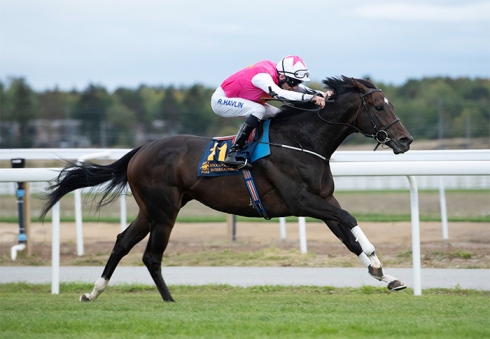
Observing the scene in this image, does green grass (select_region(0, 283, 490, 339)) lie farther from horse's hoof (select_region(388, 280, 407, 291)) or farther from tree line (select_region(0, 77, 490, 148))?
tree line (select_region(0, 77, 490, 148))

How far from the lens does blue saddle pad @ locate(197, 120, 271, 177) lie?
739 centimetres

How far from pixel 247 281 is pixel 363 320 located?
3049 mm

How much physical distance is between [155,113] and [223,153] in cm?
3137

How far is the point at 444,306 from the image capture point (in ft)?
21.3

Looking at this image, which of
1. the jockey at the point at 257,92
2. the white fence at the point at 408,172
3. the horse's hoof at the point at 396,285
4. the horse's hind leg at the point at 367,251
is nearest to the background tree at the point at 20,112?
the white fence at the point at 408,172

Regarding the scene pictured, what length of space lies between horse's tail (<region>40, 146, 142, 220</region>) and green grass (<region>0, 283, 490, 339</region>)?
1.03m

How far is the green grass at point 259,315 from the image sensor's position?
5.56 metres

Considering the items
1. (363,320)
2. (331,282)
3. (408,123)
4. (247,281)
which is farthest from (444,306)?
(408,123)

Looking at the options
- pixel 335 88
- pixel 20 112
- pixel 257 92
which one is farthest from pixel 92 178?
pixel 20 112

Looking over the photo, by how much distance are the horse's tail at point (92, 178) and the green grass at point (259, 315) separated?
1.03 meters

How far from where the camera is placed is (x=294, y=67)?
7453mm

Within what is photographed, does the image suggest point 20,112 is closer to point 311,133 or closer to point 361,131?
point 311,133

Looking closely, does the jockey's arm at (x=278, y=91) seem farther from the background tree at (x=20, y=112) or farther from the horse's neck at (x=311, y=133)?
the background tree at (x=20, y=112)

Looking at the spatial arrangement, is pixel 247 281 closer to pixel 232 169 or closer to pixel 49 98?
pixel 232 169
